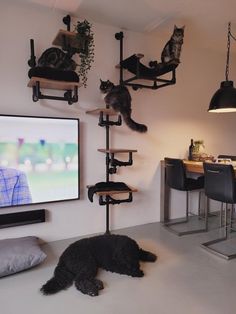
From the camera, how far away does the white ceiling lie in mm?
2537

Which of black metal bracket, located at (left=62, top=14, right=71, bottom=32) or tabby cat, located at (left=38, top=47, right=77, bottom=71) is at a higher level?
black metal bracket, located at (left=62, top=14, right=71, bottom=32)

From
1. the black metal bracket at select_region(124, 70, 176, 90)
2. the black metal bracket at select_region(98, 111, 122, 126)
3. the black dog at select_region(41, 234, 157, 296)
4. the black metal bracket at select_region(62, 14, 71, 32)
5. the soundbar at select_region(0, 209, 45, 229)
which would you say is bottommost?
the black dog at select_region(41, 234, 157, 296)

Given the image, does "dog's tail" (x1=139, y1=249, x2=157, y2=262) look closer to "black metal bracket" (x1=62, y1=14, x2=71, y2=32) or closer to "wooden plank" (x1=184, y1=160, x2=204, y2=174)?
"wooden plank" (x1=184, y1=160, x2=204, y2=174)

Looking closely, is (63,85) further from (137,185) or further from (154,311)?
(154,311)

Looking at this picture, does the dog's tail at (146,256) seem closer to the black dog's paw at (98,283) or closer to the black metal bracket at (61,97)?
the black dog's paw at (98,283)

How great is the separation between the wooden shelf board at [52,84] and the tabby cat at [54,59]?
0.55 feet

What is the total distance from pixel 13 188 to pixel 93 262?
111 centimetres

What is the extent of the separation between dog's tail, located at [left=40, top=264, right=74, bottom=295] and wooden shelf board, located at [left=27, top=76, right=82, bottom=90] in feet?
5.59

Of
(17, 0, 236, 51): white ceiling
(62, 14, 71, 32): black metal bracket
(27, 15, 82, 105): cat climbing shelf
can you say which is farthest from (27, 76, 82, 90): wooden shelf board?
(17, 0, 236, 51): white ceiling

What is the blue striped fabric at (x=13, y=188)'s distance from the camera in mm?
2484

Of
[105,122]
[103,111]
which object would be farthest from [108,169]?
[103,111]

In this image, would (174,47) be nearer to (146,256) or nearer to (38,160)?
(38,160)

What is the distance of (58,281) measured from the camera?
195 cm
